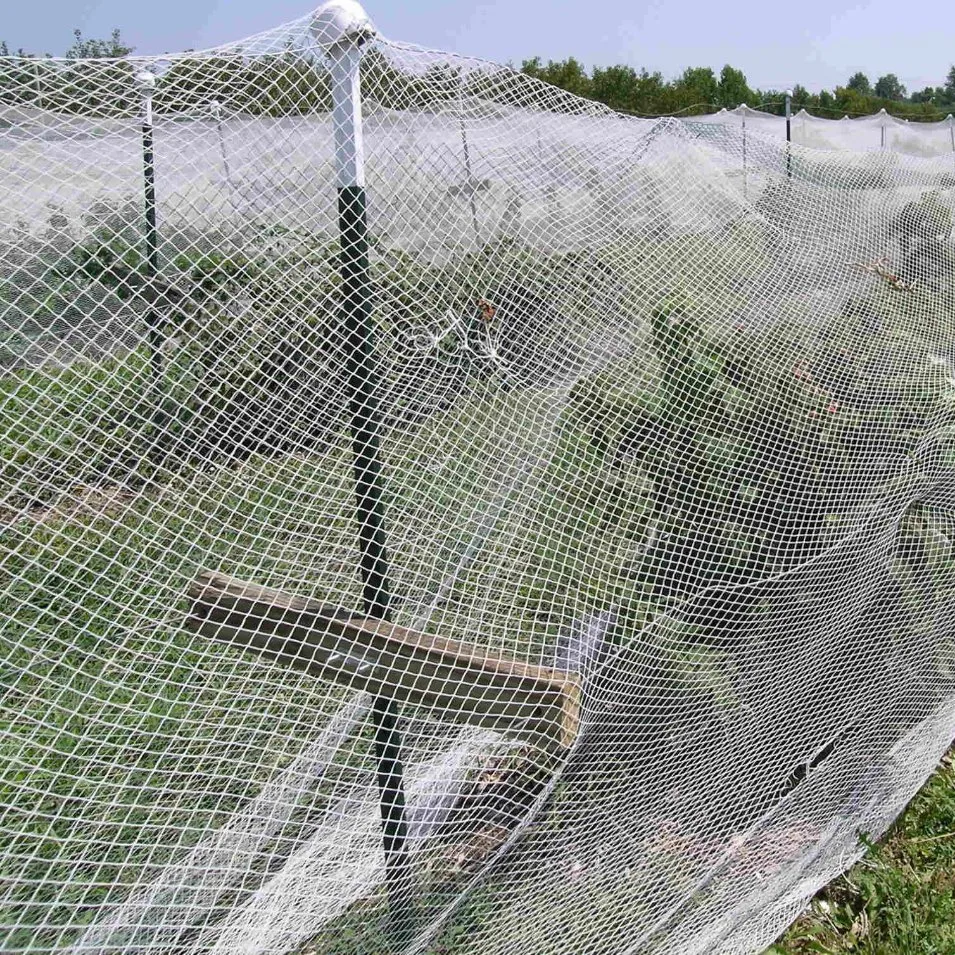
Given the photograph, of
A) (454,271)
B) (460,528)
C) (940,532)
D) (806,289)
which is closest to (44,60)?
(454,271)

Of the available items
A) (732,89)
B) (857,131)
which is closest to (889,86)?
(732,89)

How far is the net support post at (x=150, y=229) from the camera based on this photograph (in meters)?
1.30

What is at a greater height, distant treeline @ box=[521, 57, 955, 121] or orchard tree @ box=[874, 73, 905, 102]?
orchard tree @ box=[874, 73, 905, 102]

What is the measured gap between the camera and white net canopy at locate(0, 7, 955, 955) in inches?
54.8

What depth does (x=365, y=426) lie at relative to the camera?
1588mm

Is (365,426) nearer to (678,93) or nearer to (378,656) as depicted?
(378,656)

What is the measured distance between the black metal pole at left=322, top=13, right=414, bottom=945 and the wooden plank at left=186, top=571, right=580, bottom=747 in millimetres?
83

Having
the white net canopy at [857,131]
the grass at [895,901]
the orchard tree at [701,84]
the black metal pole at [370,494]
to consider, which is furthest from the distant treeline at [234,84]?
the orchard tree at [701,84]

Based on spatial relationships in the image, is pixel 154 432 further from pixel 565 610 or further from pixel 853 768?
pixel 853 768

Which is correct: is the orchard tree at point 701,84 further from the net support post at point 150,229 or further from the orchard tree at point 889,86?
the orchard tree at point 889,86

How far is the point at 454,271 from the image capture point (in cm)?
178

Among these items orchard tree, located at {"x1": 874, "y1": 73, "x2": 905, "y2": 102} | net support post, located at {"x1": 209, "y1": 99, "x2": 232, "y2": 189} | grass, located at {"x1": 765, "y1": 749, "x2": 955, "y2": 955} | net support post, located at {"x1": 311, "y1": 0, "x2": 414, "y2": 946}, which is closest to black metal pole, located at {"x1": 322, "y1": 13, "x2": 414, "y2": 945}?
net support post, located at {"x1": 311, "y1": 0, "x2": 414, "y2": 946}

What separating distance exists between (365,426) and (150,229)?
478 mm

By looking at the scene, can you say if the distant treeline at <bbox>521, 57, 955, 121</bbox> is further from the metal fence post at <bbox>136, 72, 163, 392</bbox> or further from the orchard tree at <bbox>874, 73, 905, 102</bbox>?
the orchard tree at <bbox>874, 73, 905, 102</bbox>
